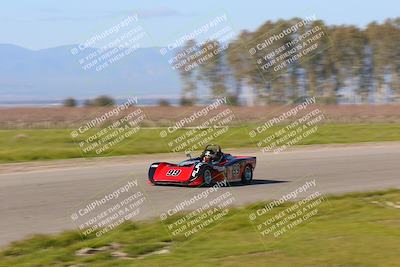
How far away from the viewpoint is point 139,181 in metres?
19.4

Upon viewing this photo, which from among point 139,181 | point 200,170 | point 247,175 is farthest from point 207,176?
point 139,181

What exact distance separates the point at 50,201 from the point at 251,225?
4675 mm

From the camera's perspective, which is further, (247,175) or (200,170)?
(247,175)

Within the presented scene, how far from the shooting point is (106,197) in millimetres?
16312

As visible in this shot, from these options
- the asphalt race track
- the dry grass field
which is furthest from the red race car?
the dry grass field

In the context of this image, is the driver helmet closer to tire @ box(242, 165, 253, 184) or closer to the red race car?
the red race car

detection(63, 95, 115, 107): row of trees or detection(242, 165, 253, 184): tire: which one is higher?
detection(63, 95, 115, 107): row of trees

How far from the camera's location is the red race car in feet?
59.6

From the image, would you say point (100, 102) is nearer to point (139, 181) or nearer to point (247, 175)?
point (139, 181)

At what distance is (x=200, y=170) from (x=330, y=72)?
7754 centimetres

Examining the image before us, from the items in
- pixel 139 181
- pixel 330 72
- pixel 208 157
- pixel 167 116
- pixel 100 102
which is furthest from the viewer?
pixel 330 72

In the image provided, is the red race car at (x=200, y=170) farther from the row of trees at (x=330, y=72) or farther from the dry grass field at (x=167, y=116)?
the row of trees at (x=330, y=72)

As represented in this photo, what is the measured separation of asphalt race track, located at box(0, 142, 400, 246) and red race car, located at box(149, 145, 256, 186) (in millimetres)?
263

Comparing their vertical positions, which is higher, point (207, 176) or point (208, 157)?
point (208, 157)
